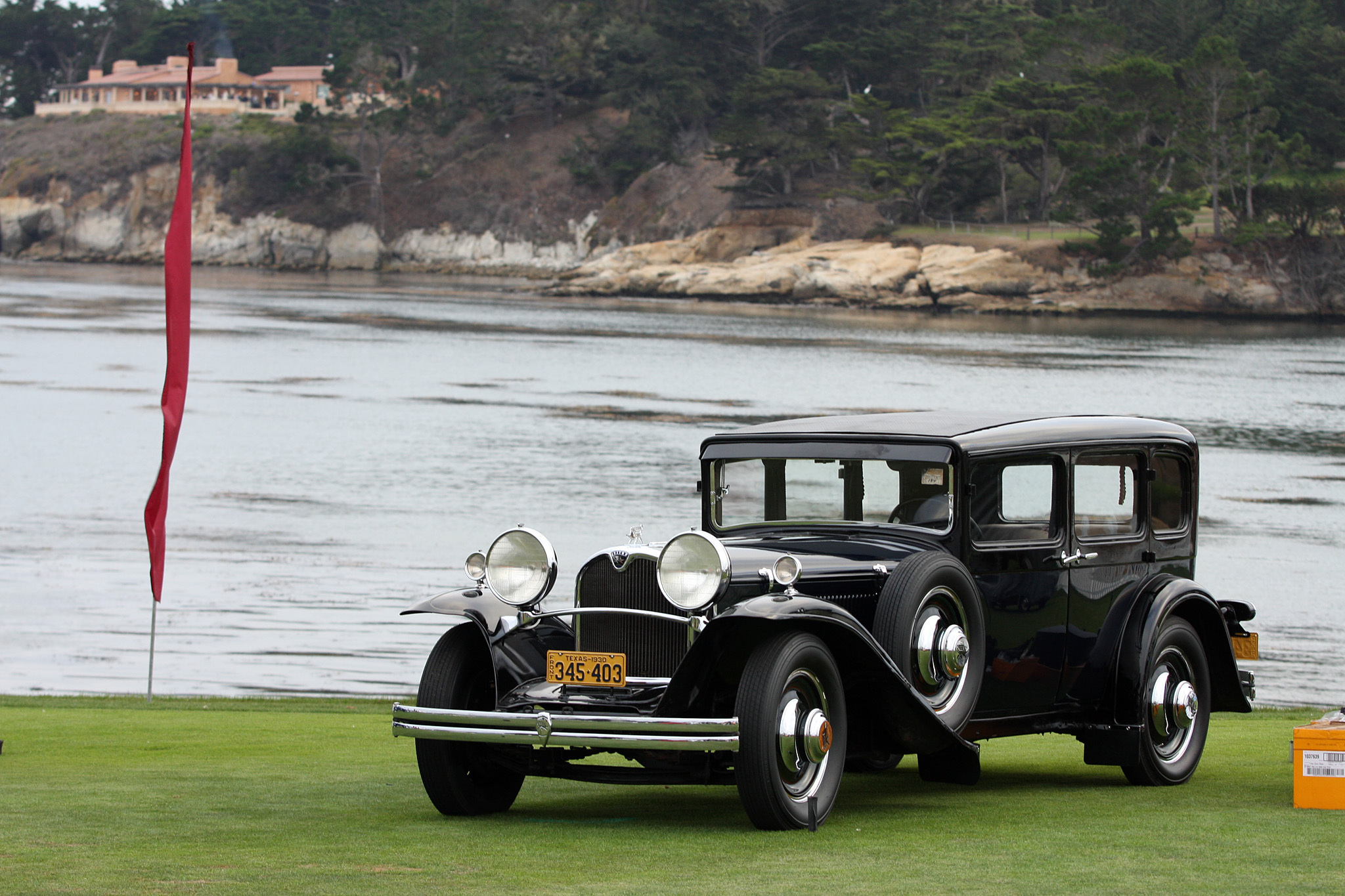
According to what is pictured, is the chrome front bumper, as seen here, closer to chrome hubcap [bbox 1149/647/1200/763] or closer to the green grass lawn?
the green grass lawn

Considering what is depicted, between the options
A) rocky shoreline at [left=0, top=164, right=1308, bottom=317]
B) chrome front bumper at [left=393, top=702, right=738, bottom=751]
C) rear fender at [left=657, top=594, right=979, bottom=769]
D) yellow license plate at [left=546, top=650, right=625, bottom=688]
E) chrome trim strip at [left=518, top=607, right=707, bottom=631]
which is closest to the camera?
chrome front bumper at [left=393, top=702, right=738, bottom=751]

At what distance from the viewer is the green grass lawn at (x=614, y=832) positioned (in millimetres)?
5527

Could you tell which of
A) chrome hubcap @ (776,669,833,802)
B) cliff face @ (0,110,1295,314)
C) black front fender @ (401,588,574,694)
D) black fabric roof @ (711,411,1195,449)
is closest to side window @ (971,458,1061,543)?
black fabric roof @ (711,411,1195,449)

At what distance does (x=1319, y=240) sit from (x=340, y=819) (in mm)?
95812

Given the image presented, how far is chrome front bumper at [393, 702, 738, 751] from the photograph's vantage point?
247 inches

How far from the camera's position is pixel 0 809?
7121mm

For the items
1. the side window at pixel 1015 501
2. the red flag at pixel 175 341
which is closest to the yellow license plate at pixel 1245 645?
the side window at pixel 1015 501

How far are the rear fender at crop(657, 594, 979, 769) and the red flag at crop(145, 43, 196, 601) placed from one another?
637cm

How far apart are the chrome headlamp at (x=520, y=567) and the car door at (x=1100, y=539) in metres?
2.64

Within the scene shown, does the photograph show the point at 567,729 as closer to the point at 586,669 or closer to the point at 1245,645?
the point at 586,669

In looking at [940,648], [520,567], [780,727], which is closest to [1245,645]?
[940,648]

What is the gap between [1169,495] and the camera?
346 inches

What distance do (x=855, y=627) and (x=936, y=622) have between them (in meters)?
0.69

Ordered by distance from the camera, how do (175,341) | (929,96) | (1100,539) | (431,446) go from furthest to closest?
(929,96) → (431,446) → (175,341) → (1100,539)
